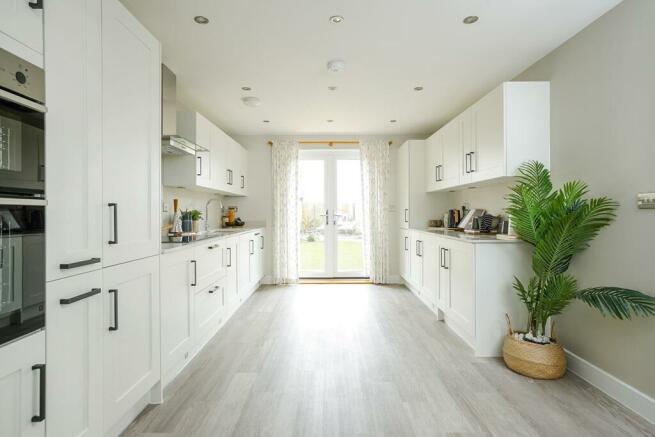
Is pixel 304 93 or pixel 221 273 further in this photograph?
pixel 304 93

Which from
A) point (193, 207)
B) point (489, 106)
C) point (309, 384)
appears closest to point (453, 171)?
point (489, 106)

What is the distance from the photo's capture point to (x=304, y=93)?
11.9 feet

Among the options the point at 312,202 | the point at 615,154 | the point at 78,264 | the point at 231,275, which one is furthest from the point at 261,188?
the point at 615,154

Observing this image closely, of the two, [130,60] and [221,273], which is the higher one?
[130,60]

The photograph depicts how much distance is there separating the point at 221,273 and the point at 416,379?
2.11m

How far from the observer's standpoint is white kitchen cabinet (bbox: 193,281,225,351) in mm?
2752

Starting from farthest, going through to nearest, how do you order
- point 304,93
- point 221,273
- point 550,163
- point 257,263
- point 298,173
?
point 298,173 < point 257,263 < point 304,93 < point 221,273 < point 550,163

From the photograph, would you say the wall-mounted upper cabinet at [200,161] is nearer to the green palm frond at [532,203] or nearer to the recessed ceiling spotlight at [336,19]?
the recessed ceiling spotlight at [336,19]

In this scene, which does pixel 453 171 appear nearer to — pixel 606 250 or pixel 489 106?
pixel 489 106

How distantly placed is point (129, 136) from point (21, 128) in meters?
0.66

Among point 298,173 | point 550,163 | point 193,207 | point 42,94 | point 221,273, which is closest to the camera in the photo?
point 42,94

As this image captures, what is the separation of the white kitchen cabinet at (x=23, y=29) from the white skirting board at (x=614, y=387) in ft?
11.4

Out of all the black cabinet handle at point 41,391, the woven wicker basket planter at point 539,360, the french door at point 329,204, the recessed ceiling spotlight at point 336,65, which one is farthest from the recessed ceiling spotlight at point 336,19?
the french door at point 329,204

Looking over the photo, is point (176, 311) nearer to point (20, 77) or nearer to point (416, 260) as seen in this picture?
point (20, 77)
